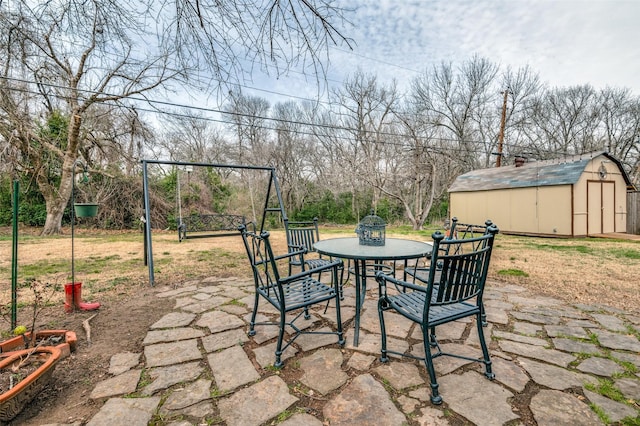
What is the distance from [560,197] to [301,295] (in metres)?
10.2

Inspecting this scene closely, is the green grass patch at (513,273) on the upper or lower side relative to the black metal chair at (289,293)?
lower

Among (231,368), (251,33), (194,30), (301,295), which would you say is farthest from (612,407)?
(194,30)

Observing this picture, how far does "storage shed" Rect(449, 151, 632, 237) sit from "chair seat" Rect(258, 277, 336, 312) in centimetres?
989

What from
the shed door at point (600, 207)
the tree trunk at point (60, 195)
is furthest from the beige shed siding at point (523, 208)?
the tree trunk at point (60, 195)

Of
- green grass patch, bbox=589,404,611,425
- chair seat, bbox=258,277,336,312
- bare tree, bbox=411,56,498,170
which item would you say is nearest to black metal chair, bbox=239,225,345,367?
chair seat, bbox=258,277,336,312

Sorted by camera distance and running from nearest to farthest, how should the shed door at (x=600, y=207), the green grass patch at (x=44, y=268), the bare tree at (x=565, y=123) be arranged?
the green grass patch at (x=44, y=268) → the shed door at (x=600, y=207) → the bare tree at (x=565, y=123)

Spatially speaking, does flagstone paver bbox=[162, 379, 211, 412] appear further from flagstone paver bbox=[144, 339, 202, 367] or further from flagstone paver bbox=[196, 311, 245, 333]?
flagstone paver bbox=[196, 311, 245, 333]

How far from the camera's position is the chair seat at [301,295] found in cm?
194

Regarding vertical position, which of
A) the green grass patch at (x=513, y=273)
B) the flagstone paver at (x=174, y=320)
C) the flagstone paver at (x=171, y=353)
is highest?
the green grass patch at (x=513, y=273)

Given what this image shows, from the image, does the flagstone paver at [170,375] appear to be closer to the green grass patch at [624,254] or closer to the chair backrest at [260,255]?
the chair backrest at [260,255]

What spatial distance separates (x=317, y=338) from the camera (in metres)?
2.17

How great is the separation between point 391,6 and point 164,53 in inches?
→ 65.3

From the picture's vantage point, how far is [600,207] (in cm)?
934

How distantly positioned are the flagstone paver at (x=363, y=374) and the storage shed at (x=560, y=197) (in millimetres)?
7884
